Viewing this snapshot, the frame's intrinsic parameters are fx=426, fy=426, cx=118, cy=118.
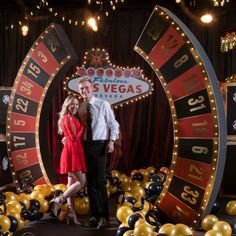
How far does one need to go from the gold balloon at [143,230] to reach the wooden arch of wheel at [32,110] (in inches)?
82.8

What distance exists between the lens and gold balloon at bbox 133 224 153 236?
116 inches

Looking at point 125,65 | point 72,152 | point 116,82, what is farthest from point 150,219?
point 125,65

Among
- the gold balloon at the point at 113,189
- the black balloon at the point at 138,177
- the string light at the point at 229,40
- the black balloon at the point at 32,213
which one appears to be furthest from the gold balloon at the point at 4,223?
the string light at the point at 229,40

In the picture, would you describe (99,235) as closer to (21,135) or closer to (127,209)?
(127,209)

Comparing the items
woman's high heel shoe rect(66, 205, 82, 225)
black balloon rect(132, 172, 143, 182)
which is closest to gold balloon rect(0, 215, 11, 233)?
woman's high heel shoe rect(66, 205, 82, 225)

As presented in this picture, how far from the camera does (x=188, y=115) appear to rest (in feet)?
11.1

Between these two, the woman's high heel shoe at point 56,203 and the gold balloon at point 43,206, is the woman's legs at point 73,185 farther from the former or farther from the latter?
the gold balloon at point 43,206

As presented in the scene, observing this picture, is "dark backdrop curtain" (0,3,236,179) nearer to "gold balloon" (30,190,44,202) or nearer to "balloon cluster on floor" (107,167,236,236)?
"balloon cluster on floor" (107,167,236,236)

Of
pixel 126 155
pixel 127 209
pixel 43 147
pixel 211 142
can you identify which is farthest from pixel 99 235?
pixel 126 155

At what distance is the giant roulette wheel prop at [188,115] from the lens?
3.21 metres

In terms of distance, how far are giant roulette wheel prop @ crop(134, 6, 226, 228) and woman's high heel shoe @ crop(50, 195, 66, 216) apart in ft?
2.97

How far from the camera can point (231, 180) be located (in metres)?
5.25

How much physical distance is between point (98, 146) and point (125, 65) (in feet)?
11.7

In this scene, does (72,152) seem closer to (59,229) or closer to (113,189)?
(59,229)
